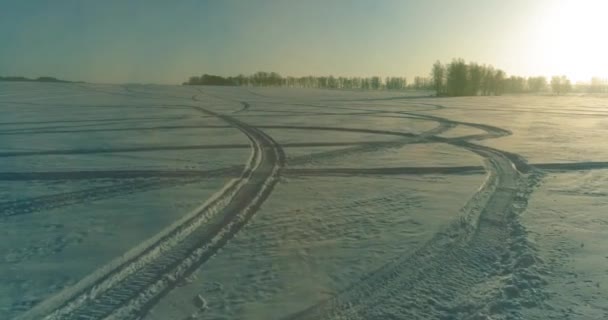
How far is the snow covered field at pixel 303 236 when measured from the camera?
3.62 meters

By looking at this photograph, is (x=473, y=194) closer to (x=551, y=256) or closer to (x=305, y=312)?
(x=551, y=256)

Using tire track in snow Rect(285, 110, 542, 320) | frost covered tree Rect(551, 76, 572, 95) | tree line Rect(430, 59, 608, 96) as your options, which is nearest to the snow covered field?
tire track in snow Rect(285, 110, 542, 320)

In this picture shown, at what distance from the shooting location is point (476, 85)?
3009 inches

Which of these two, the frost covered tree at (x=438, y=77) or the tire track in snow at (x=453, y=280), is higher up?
the frost covered tree at (x=438, y=77)

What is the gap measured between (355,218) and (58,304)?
384 centimetres

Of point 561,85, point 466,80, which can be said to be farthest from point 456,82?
point 561,85

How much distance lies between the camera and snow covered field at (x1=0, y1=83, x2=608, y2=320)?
3619 millimetres

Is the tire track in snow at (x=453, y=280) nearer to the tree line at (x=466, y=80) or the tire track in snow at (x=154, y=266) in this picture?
the tire track in snow at (x=154, y=266)

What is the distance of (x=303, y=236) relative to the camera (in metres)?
5.22

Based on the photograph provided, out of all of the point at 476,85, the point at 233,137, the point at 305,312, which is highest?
the point at 476,85

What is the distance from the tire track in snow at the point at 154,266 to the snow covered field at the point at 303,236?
0.02 metres

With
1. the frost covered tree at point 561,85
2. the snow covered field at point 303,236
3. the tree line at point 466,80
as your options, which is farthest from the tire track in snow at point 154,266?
the frost covered tree at point 561,85

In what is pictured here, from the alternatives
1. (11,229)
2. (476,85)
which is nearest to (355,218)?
(11,229)

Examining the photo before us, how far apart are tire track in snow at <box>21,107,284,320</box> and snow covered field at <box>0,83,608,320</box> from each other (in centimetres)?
2
